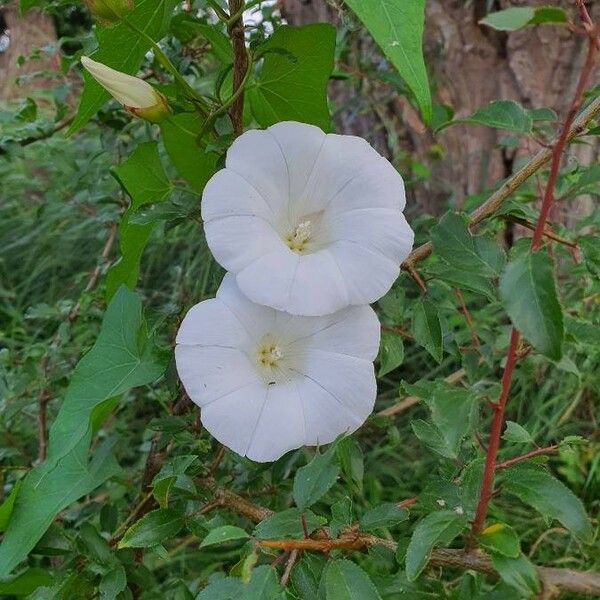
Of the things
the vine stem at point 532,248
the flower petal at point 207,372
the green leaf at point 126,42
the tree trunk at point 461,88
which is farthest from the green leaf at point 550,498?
the tree trunk at point 461,88

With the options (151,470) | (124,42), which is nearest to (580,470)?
(151,470)

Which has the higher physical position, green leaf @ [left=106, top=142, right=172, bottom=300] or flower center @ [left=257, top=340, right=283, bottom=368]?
green leaf @ [left=106, top=142, right=172, bottom=300]

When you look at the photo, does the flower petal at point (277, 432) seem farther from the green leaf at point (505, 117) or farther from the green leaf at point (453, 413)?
the green leaf at point (505, 117)

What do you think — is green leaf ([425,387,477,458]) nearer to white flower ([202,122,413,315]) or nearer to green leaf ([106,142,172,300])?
white flower ([202,122,413,315])

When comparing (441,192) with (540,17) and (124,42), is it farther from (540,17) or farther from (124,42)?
(540,17)

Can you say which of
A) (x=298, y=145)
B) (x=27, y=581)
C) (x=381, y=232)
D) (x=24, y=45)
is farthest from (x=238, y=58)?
(x=24, y=45)

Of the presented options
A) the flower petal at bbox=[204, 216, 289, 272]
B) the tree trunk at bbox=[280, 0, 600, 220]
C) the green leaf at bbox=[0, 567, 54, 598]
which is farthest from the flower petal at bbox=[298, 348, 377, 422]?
the tree trunk at bbox=[280, 0, 600, 220]

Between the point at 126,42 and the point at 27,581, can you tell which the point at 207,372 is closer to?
the point at 126,42
